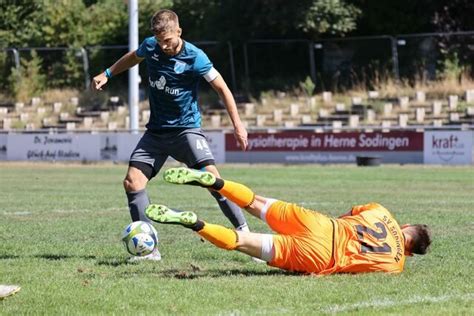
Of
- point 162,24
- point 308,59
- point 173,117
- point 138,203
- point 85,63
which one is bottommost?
point 138,203

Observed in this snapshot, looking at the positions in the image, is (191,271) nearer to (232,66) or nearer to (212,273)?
(212,273)

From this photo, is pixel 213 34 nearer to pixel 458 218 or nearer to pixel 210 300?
pixel 458 218

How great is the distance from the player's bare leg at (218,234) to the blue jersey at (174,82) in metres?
1.85

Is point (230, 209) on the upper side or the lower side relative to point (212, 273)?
upper

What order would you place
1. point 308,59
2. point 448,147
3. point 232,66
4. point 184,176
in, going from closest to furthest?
point 184,176 < point 448,147 < point 308,59 < point 232,66

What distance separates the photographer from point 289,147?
103ft

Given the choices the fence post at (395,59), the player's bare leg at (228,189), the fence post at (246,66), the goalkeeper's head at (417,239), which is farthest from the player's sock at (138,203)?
the fence post at (246,66)

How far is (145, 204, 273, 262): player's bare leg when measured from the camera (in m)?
7.34

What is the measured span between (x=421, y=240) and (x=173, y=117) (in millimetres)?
2610

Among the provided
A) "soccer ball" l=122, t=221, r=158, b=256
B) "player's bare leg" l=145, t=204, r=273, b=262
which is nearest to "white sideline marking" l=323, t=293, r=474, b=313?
"player's bare leg" l=145, t=204, r=273, b=262

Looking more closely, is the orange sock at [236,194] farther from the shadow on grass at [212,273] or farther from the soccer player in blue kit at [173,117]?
the soccer player in blue kit at [173,117]

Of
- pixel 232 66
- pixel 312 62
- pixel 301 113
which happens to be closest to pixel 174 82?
pixel 301 113

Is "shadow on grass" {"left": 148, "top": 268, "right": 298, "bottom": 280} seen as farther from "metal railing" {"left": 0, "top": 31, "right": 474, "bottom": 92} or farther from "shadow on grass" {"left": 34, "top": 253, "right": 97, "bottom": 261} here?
"metal railing" {"left": 0, "top": 31, "right": 474, "bottom": 92}

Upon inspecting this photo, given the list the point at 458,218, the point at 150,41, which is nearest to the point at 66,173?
the point at 458,218
